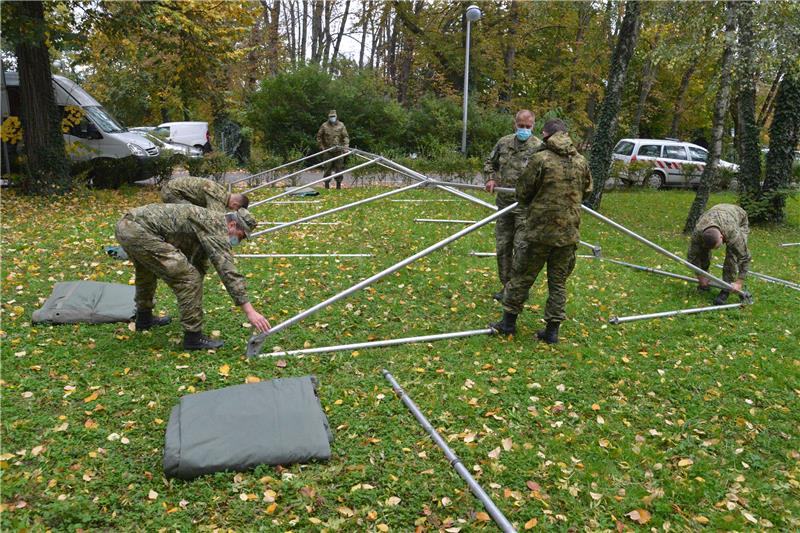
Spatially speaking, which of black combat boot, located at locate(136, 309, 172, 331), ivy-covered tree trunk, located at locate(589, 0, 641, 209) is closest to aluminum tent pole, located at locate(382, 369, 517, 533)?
black combat boot, located at locate(136, 309, 172, 331)

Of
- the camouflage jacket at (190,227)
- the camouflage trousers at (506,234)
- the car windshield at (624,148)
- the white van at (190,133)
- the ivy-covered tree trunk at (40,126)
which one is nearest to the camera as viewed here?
the camouflage jacket at (190,227)

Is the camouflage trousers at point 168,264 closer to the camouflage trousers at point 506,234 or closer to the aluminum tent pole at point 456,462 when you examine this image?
the aluminum tent pole at point 456,462

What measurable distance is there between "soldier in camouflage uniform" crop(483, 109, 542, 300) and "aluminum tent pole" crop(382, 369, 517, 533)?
7.30 ft

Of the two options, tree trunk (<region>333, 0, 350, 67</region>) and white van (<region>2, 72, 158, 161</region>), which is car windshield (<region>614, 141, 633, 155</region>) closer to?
white van (<region>2, 72, 158, 161</region>)

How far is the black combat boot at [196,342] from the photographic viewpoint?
4.44 metres

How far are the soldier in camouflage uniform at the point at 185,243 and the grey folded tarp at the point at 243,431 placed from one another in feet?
2.36

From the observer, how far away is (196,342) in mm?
4461

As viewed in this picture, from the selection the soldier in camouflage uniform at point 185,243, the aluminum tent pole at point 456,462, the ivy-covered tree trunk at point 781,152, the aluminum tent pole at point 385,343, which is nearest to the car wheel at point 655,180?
the ivy-covered tree trunk at point 781,152

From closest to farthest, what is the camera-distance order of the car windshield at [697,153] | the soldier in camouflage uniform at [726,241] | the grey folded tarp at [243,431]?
the grey folded tarp at [243,431] → the soldier in camouflage uniform at [726,241] → the car windshield at [697,153]

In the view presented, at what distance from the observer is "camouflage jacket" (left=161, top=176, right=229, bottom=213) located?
15.4 ft

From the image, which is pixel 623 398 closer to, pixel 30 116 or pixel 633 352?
pixel 633 352

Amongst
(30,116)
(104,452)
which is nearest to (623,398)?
(104,452)

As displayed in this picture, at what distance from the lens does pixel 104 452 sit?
3.21 meters

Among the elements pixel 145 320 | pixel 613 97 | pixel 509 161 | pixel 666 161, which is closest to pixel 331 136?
pixel 613 97
